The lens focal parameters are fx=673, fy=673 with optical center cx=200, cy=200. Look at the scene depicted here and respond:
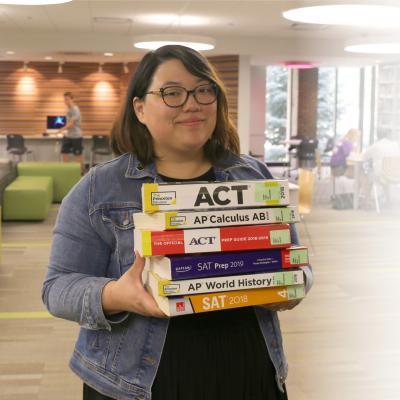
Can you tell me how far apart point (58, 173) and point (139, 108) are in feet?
32.9

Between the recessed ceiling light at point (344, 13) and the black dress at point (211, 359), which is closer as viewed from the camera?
the black dress at point (211, 359)

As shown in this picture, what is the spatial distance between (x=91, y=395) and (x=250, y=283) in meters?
0.49

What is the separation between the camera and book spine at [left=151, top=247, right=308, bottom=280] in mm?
1278

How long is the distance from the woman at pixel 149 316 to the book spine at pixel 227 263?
12 centimetres

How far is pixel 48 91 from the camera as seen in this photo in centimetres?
1941

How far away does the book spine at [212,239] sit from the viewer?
128 cm

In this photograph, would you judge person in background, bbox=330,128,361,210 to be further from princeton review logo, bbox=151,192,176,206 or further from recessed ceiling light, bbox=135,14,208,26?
princeton review logo, bbox=151,192,176,206

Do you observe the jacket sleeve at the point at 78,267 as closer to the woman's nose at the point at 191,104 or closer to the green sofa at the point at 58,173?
the woman's nose at the point at 191,104

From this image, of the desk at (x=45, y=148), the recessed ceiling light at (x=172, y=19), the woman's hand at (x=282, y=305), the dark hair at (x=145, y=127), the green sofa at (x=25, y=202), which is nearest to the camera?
the woman's hand at (x=282, y=305)

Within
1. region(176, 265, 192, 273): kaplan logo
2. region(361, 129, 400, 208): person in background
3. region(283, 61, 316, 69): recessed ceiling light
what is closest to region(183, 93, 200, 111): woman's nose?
region(176, 265, 192, 273): kaplan logo

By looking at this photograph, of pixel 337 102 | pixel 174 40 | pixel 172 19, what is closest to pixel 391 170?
pixel 172 19

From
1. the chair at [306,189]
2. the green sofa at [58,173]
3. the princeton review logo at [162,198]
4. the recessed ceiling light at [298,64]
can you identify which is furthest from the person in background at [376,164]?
the princeton review logo at [162,198]

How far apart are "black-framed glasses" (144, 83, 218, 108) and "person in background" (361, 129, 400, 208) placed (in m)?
9.78

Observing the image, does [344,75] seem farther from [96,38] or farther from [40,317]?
[40,317]
